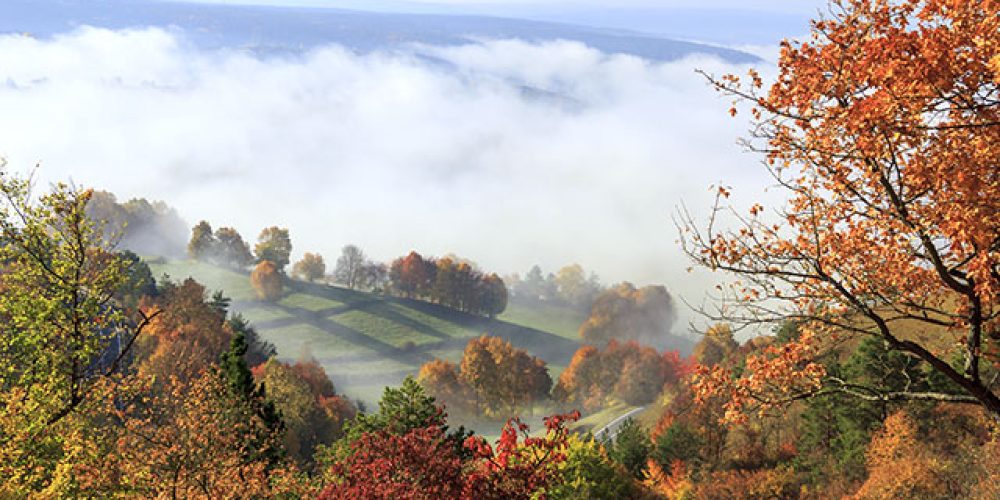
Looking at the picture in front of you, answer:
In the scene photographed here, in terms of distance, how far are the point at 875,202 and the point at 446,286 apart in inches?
6810

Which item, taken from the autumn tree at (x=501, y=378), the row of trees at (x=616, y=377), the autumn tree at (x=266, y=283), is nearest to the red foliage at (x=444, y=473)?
the row of trees at (x=616, y=377)

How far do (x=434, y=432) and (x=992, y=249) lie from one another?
604 inches

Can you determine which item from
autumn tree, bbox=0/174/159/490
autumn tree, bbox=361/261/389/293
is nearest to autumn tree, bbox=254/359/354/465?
autumn tree, bbox=0/174/159/490

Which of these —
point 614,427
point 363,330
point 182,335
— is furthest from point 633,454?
point 363,330

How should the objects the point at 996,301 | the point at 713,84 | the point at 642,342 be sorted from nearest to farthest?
the point at 996,301 < the point at 713,84 < the point at 642,342

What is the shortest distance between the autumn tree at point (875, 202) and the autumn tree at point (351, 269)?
183 meters

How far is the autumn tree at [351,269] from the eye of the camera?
630 ft

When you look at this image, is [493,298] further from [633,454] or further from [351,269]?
[633,454]

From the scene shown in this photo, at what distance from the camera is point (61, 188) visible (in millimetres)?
19953

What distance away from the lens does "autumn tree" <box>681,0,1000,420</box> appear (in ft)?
34.5

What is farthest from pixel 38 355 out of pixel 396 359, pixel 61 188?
pixel 396 359

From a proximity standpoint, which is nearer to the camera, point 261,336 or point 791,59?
point 791,59

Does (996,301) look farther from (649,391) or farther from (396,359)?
(396,359)

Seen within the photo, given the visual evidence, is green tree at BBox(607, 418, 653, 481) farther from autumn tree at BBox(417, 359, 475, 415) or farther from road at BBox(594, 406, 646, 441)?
autumn tree at BBox(417, 359, 475, 415)
